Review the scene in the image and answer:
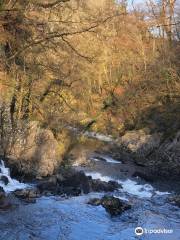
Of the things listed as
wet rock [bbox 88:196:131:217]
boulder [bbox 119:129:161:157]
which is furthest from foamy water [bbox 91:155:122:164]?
wet rock [bbox 88:196:131:217]

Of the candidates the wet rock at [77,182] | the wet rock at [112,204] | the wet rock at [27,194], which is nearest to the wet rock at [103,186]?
the wet rock at [77,182]

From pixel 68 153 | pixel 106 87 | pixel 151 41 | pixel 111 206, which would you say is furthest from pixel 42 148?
pixel 151 41

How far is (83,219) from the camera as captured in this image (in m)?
11.2

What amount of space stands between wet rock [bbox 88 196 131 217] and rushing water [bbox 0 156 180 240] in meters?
0.17

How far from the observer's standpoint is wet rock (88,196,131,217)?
12.0 m

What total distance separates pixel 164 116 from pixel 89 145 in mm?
5074

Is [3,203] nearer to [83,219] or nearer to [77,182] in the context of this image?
[83,219]

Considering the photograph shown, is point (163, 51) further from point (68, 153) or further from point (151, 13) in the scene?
point (68, 153)

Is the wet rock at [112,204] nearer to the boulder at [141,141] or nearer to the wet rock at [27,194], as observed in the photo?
the wet rock at [27,194]

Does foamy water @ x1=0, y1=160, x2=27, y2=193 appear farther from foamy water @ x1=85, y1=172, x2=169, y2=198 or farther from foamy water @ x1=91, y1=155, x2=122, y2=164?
foamy water @ x1=91, y1=155, x2=122, y2=164

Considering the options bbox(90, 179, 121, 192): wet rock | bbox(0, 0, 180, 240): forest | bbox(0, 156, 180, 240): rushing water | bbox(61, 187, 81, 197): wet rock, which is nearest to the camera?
bbox(0, 156, 180, 240): rushing water

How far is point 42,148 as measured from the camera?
16.8 m

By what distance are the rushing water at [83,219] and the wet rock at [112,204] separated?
0.17 meters

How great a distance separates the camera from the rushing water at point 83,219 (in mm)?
10016
